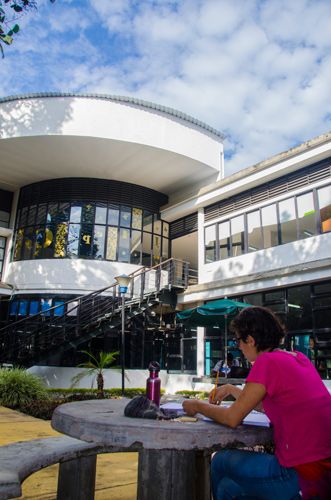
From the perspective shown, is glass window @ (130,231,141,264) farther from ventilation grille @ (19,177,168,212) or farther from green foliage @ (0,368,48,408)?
green foliage @ (0,368,48,408)

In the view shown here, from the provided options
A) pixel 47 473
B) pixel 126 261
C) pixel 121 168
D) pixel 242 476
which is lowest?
pixel 47 473

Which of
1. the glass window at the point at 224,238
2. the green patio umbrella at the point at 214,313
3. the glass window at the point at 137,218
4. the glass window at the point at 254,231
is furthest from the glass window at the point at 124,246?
the green patio umbrella at the point at 214,313

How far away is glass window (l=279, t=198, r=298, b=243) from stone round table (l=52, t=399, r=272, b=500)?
10.7m

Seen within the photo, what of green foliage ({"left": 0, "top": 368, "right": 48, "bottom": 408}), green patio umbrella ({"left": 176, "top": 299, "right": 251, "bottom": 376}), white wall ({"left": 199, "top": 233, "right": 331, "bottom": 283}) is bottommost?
green foliage ({"left": 0, "top": 368, "right": 48, "bottom": 408})

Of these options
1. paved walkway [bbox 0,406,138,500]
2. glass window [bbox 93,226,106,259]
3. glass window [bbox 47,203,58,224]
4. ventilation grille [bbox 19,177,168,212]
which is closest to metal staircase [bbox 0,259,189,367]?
glass window [bbox 93,226,106,259]

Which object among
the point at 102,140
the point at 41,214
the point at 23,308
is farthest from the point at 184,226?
the point at 23,308

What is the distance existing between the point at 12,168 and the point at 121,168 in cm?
455

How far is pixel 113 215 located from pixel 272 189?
259 inches

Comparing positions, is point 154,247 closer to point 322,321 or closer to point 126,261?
point 126,261

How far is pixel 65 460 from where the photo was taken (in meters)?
2.39

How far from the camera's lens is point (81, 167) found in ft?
52.0

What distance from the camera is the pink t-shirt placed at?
1.70 metres

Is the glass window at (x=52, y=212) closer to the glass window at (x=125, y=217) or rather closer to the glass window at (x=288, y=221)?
the glass window at (x=125, y=217)

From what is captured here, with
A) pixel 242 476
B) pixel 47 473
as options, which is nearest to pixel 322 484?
pixel 242 476
